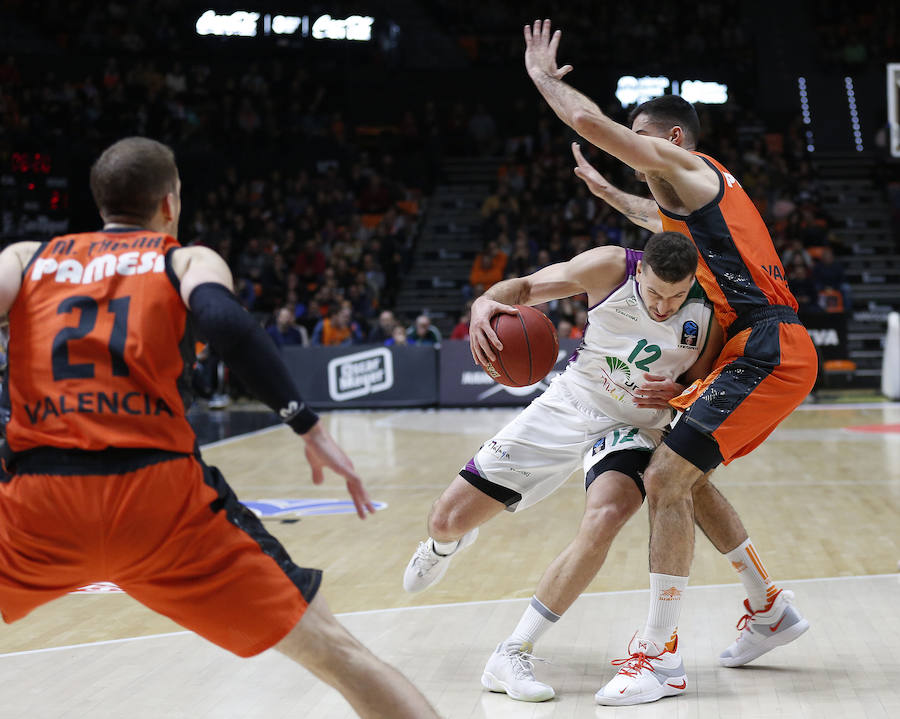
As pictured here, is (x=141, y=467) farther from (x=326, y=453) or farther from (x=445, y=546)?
(x=445, y=546)

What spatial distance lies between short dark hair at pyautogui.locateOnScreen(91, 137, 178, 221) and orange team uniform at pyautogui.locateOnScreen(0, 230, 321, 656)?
14 cm

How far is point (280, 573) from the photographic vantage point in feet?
7.69

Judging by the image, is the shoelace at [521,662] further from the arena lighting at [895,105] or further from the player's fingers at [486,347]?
the arena lighting at [895,105]

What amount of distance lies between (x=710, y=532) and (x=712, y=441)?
23.6 inches

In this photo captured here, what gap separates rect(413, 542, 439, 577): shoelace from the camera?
164 inches

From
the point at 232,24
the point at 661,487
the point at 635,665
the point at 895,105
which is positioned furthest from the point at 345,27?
the point at 635,665

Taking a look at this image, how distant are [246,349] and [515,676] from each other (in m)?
1.82

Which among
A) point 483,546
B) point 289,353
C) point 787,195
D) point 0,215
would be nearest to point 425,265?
point 289,353

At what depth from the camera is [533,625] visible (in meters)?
3.70

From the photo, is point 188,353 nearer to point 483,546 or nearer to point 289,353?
point 483,546

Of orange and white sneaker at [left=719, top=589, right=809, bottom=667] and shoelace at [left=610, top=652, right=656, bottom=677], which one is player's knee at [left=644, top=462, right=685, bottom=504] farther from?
orange and white sneaker at [left=719, top=589, right=809, bottom=667]

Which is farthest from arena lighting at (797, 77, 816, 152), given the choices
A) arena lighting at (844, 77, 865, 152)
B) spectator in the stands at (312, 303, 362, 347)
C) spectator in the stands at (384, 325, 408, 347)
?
spectator in the stands at (312, 303, 362, 347)

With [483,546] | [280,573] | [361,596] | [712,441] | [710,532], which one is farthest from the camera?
[483,546]

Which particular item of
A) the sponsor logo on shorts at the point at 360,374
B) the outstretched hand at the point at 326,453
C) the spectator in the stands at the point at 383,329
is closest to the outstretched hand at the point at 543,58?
the outstretched hand at the point at 326,453
